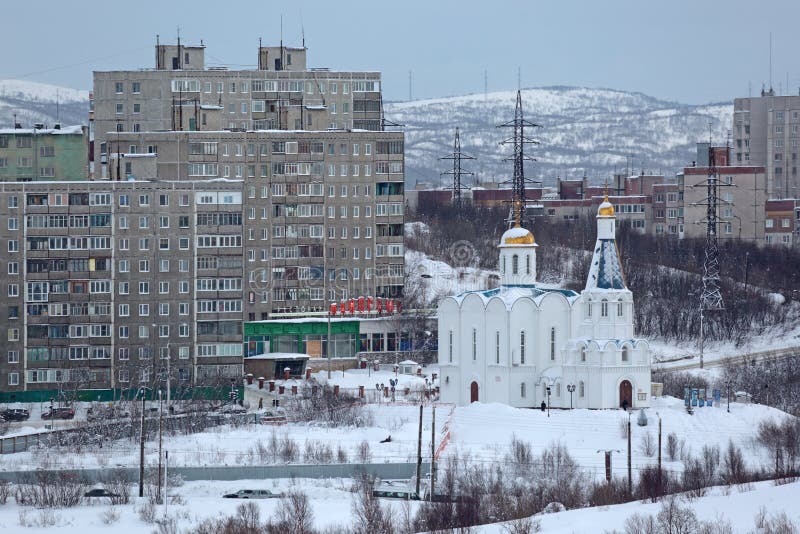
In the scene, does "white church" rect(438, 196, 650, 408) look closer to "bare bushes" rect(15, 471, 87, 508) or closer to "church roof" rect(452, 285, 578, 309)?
"church roof" rect(452, 285, 578, 309)

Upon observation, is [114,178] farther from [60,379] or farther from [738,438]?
[738,438]

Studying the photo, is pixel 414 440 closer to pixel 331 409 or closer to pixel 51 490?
pixel 331 409

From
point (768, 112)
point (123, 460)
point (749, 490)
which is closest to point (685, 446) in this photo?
point (749, 490)

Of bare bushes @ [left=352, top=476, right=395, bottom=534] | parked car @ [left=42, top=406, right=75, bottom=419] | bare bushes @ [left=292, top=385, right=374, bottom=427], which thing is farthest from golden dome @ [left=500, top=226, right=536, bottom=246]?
bare bushes @ [left=352, top=476, right=395, bottom=534]

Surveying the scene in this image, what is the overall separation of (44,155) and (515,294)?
27461mm

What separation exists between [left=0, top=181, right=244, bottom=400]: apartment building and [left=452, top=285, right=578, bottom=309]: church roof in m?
14.6

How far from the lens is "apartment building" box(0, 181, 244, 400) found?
96.1m

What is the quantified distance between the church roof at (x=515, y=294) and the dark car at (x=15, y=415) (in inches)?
753

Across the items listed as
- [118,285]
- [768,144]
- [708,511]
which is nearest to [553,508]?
[708,511]

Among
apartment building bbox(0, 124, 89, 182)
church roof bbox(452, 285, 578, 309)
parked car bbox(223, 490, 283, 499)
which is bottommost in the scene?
parked car bbox(223, 490, 283, 499)

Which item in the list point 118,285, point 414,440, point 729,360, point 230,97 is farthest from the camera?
point 230,97

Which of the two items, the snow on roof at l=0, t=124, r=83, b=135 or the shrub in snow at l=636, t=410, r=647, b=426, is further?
the snow on roof at l=0, t=124, r=83, b=135

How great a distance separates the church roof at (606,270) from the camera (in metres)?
85.5

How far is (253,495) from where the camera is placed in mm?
71875
